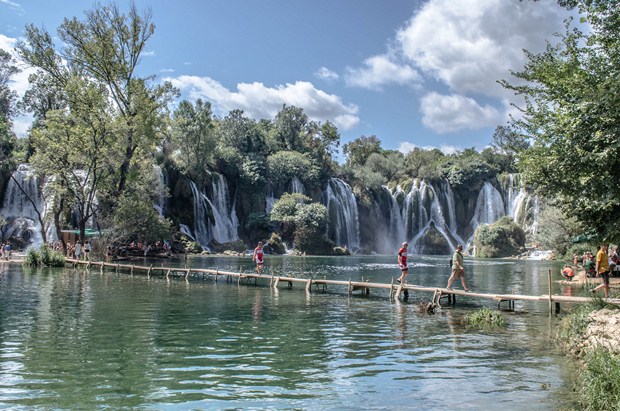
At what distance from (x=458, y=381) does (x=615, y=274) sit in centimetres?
2101

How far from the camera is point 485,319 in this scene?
15273mm

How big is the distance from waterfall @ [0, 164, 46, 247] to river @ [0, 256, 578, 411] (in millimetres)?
27414

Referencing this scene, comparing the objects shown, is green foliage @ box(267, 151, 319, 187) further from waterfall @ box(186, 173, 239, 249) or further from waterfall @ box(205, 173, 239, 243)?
waterfall @ box(186, 173, 239, 249)

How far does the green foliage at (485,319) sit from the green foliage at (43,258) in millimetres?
26952

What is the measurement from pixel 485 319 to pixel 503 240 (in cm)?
4929

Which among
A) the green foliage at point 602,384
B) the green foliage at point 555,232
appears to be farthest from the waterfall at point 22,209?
the green foliage at point 602,384

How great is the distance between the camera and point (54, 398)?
754cm

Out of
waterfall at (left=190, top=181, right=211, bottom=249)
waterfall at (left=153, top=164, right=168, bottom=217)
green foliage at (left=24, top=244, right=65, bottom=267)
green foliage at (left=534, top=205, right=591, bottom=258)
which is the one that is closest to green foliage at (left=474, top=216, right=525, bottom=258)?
green foliage at (left=534, top=205, right=591, bottom=258)

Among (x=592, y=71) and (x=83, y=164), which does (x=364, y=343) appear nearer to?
(x=592, y=71)

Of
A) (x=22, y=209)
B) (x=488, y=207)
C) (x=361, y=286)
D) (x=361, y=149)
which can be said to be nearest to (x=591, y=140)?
(x=361, y=286)

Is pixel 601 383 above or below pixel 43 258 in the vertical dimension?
below

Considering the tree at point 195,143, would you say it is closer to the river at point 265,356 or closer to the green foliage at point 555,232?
the green foliage at point 555,232

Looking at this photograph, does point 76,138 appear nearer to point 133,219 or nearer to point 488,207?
point 133,219

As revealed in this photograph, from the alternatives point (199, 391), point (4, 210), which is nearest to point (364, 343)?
point (199, 391)
